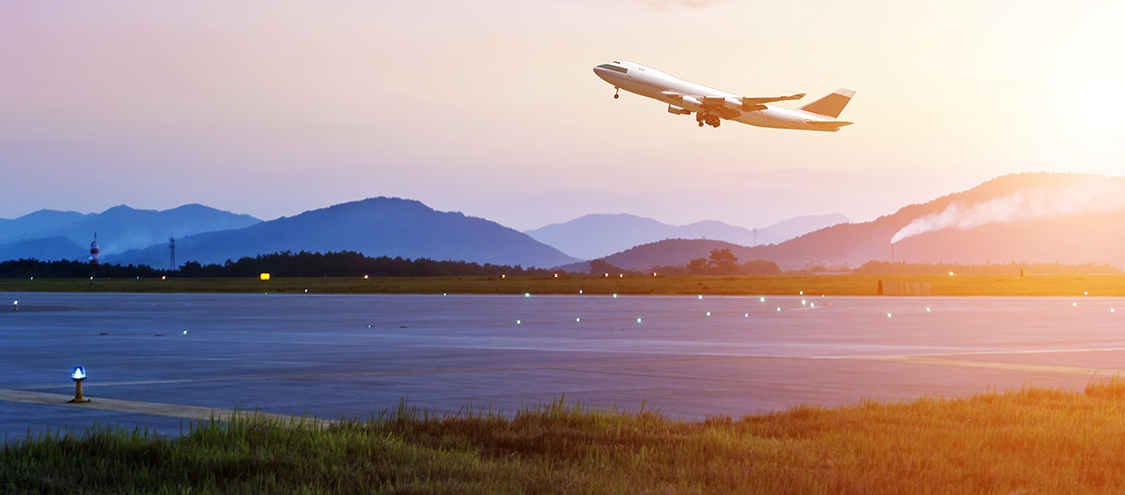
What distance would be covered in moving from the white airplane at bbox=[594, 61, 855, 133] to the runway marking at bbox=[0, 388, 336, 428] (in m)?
39.2

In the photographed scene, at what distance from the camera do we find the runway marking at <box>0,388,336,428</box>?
44.2ft

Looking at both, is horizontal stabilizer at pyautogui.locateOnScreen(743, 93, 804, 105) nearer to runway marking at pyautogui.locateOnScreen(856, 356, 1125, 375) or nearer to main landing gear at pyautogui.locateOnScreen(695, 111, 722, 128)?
main landing gear at pyautogui.locateOnScreen(695, 111, 722, 128)

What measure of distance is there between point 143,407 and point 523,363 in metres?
9.49

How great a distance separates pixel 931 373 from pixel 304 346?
16554mm

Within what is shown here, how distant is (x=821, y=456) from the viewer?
413 inches

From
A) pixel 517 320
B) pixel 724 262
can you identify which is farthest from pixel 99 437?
pixel 724 262

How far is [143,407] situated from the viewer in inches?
583

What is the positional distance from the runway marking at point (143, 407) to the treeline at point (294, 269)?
168064 mm

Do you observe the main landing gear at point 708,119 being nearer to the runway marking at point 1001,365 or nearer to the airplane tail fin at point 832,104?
the airplane tail fin at point 832,104

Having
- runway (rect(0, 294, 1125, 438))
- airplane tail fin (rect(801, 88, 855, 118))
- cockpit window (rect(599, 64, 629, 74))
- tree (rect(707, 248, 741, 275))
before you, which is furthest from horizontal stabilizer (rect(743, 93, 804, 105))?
tree (rect(707, 248, 741, 275))

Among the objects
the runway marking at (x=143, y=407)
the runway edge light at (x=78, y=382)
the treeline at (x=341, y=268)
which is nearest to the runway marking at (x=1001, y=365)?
the runway marking at (x=143, y=407)

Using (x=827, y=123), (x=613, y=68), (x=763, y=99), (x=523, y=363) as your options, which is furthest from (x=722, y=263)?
(x=523, y=363)

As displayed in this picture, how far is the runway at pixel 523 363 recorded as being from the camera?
52.1 feet

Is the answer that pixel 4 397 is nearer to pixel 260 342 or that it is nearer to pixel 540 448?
pixel 540 448
